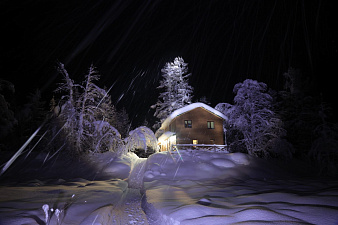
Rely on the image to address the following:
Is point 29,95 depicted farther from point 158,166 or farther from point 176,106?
point 158,166

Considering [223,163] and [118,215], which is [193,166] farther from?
[118,215]

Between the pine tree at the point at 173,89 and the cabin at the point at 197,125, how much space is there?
8.00 metres

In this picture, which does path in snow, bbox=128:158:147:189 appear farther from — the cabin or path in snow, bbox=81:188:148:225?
the cabin

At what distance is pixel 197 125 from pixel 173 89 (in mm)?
12697

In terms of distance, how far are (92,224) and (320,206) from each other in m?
6.48

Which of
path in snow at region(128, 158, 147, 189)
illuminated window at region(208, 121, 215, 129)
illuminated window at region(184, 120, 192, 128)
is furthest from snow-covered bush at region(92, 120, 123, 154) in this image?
illuminated window at region(208, 121, 215, 129)

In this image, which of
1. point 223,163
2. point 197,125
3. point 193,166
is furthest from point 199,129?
point 193,166

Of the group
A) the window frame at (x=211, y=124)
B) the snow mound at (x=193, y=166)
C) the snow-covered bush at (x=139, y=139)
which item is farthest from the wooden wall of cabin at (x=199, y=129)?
the snow mound at (x=193, y=166)

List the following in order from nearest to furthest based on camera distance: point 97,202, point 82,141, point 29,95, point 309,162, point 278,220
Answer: point 278,220
point 97,202
point 82,141
point 309,162
point 29,95

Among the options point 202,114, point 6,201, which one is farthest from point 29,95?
point 6,201

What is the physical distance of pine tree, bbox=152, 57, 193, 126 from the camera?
37.8 m

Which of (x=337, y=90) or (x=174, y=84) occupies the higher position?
(x=174, y=84)

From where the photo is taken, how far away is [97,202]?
8.18m

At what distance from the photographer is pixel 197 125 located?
95.6 feet
